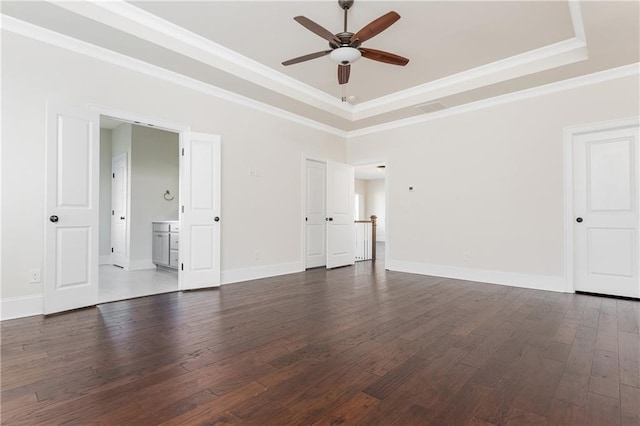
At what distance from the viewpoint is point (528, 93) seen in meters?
4.48

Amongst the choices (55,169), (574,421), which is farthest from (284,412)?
(55,169)

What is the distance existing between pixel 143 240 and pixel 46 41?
382 cm

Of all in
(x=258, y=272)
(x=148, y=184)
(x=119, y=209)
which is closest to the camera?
(x=258, y=272)

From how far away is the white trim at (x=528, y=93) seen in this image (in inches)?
152

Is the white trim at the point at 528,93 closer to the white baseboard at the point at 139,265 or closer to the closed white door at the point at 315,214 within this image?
the closed white door at the point at 315,214

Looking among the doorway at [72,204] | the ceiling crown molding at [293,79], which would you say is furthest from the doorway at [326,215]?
the doorway at [72,204]

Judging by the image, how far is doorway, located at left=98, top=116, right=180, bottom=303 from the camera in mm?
6012

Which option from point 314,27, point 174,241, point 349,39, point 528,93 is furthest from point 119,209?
point 528,93

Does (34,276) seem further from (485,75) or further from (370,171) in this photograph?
(370,171)

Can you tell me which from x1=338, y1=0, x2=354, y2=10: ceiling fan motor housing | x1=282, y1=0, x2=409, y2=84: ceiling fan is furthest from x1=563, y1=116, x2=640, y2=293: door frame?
x1=338, y1=0, x2=354, y2=10: ceiling fan motor housing

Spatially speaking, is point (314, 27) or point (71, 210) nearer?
point (314, 27)

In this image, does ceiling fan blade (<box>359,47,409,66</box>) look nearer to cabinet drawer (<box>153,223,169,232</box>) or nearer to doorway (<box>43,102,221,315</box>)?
doorway (<box>43,102,221,315</box>)

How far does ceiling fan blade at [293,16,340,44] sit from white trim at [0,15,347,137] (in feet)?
6.93

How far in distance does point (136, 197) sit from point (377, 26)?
5.47m
